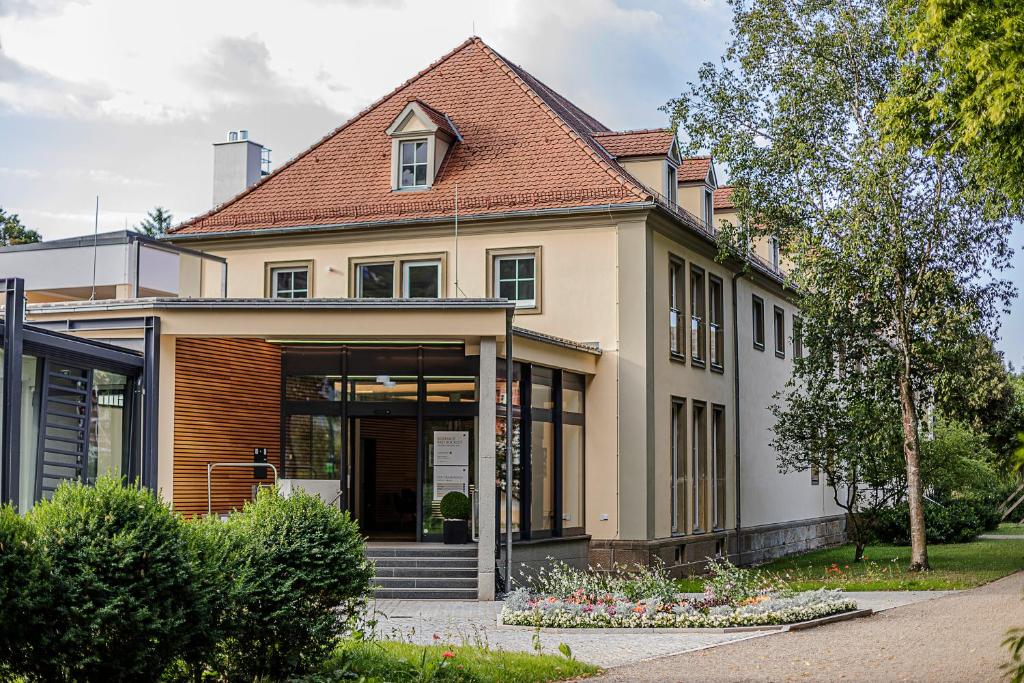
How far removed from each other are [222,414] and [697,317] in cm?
1039

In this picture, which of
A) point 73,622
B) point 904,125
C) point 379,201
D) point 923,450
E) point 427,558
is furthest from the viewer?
point 923,450

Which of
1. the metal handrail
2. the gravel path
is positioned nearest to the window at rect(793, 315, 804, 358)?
the gravel path

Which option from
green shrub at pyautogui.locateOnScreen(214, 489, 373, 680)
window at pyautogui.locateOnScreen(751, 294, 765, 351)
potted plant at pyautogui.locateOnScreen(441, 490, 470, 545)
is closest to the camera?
green shrub at pyautogui.locateOnScreen(214, 489, 373, 680)

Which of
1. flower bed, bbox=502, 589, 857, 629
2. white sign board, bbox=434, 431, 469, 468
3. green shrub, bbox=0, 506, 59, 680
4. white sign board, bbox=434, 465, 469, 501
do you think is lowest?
flower bed, bbox=502, 589, 857, 629

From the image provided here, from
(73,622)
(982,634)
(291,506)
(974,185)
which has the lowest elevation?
(982,634)

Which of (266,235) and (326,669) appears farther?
(266,235)

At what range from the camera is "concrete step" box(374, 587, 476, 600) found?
60.6ft

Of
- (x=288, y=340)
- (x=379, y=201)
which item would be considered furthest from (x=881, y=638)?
(x=379, y=201)

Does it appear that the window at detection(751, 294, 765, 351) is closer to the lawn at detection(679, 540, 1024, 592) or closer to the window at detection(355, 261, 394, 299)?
the lawn at detection(679, 540, 1024, 592)

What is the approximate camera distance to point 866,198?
22891mm

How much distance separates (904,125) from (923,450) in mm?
11901

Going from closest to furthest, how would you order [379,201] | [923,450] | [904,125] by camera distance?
[904,125] < [379,201] < [923,450]

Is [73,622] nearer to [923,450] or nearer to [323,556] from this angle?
[323,556]

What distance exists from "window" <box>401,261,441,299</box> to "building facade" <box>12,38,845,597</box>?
1.5 inches
